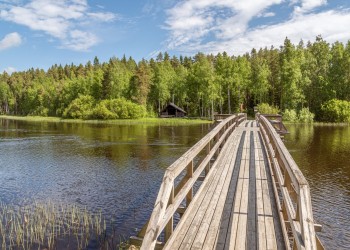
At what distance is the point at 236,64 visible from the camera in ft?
268

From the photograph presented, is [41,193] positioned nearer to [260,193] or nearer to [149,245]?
[260,193]

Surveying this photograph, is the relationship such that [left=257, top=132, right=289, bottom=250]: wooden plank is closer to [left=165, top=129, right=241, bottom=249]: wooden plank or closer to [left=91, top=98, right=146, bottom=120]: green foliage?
[left=165, top=129, right=241, bottom=249]: wooden plank

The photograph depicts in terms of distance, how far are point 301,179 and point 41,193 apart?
17767mm

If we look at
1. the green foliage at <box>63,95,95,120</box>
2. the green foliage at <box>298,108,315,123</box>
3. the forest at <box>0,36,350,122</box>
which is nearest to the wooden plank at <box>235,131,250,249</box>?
the forest at <box>0,36,350,122</box>

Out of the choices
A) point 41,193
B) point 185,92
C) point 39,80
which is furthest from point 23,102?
point 41,193

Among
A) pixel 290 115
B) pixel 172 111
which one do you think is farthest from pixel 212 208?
pixel 172 111

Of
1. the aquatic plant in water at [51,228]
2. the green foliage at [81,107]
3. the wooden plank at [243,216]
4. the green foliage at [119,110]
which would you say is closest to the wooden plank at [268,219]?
the wooden plank at [243,216]

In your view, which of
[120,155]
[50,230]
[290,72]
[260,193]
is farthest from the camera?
[290,72]

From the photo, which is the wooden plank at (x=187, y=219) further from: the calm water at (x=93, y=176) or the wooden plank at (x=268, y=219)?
the calm water at (x=93, y=176)

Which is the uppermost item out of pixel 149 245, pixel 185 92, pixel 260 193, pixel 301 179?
pixel 185 92

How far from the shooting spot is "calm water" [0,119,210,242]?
1697 centimetres

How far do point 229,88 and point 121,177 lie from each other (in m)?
63.6

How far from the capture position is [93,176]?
23.3 metres

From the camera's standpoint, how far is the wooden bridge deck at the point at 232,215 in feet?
19.7
